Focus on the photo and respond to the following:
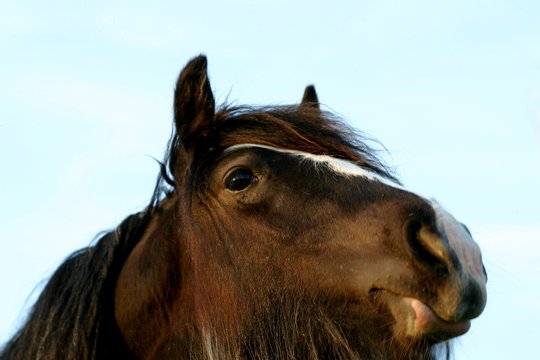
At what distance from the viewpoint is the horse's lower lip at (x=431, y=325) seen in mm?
4777

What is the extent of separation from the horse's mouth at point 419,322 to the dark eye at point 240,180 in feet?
4.22

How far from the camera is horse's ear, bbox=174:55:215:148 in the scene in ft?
20.4

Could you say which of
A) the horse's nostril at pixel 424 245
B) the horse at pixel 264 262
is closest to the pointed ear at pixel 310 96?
the horse at pixel 264 262

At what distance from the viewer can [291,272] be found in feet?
18.0

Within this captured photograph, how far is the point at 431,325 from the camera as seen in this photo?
478 cm

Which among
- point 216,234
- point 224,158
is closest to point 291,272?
point 216,234

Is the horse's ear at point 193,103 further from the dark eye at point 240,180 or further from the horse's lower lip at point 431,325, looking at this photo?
the horse's lower lip at point 431,325

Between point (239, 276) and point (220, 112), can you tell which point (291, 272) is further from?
point (220, 112)

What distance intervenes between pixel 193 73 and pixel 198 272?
4.74 feet

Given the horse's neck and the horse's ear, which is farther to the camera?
the horse's ear

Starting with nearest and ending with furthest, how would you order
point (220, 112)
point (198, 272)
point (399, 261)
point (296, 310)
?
point (399, 261) < point (296, 310) < point (198, 272) < point (220, 112)

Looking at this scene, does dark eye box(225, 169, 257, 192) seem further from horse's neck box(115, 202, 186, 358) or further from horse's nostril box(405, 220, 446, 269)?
horse's nostril box(405, 220, 446, 269)

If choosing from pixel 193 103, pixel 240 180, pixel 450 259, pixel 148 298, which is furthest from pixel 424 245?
pixel 193 103

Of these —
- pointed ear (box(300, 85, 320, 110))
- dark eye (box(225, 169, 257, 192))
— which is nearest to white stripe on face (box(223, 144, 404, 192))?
dark eye (box(225, 169, 257, 192))
